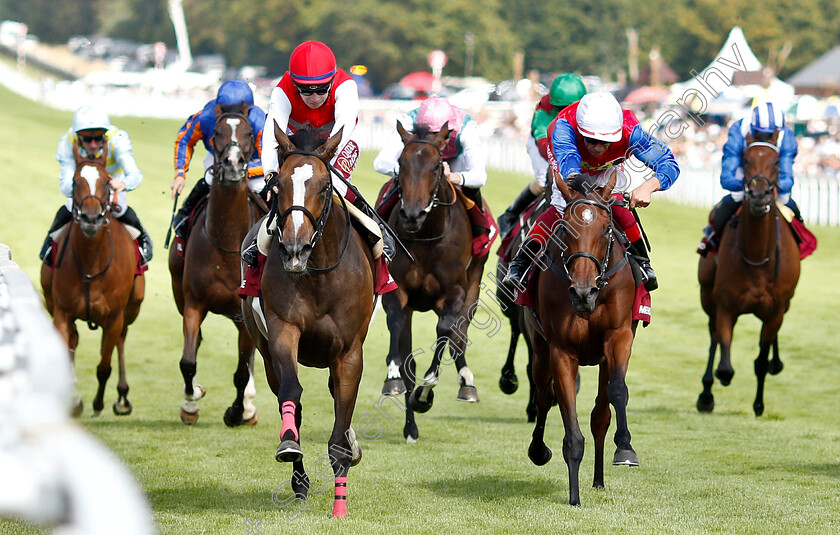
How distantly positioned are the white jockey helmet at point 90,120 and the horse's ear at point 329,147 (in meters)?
4.14

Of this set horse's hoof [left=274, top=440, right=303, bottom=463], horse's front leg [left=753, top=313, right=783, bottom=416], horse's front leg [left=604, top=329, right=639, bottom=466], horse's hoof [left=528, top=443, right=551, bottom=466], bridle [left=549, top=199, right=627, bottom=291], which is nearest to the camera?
horse's hoof [left=274, top=440, right=303, bottom=463]

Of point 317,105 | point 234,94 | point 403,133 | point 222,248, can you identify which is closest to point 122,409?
point 222,248

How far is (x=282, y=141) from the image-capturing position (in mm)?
5996

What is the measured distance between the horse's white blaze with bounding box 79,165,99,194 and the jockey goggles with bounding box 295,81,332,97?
9.10 feet

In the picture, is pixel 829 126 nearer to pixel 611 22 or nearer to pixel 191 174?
pixel 191 174

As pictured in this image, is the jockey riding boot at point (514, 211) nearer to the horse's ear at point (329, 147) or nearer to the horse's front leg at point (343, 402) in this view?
the horse's front leg at point (343, 402)

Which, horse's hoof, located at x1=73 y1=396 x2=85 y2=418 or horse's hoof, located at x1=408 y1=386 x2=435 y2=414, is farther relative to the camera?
horse's hoof, located at x1=73 y1=396 x2=85 y2=418

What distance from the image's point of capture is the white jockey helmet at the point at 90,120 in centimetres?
953

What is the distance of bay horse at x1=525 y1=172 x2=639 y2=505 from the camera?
6.21 metres

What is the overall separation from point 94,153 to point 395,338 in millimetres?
3131

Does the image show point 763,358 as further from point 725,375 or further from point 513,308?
point 513,308

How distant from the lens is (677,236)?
23562 mm

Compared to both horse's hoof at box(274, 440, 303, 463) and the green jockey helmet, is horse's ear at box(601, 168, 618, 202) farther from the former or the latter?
the green jockey helmet

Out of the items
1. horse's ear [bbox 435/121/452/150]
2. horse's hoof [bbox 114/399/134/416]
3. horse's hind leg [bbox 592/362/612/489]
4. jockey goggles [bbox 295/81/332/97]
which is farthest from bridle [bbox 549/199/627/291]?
horse's hoof [bbox 114/399/134/416]
